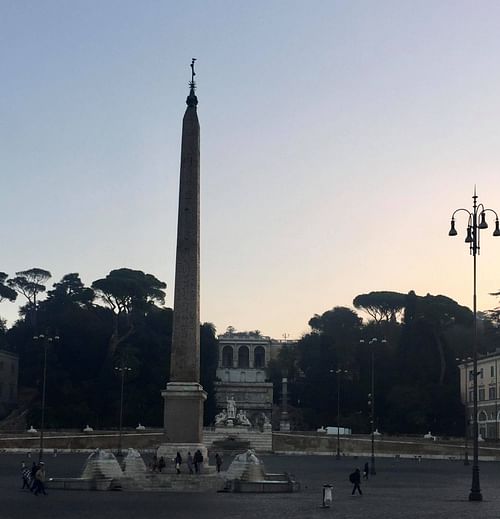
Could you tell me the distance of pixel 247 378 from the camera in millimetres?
112500

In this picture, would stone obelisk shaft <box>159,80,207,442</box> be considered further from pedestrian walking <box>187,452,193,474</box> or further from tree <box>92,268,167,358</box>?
tree <box>92,268,167,358</box>

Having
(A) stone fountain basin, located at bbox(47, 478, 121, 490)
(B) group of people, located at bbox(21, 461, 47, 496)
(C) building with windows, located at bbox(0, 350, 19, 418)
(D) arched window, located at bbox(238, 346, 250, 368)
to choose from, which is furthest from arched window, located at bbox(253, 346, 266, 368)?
(B) group of people, located at bbox(21, 461, 47, 496)

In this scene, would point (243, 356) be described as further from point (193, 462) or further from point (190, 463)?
point (190, 463)

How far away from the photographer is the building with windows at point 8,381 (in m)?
86.9

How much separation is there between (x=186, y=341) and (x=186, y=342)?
3cm

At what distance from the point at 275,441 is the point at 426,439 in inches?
420

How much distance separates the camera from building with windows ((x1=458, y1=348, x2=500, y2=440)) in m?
77.4

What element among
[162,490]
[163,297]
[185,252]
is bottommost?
[162,490]

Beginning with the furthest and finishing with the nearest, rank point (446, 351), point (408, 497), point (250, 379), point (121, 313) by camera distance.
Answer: point (250, 379), point (121, 313), point (446, 351), point (408, 497)

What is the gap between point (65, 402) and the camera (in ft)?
260

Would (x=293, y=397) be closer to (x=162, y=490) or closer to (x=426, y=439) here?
(x=426, y=439)

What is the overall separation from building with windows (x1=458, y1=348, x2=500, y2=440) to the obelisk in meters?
49.6

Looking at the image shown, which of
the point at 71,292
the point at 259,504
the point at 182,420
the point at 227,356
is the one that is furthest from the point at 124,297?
the point at 259,504

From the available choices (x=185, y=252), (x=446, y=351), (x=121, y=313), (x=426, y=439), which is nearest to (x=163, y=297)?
(x=121, y=313)
